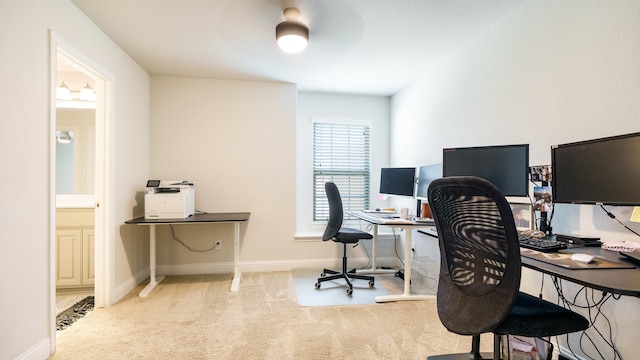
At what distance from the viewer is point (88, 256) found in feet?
9.99

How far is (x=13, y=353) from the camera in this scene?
5.48ft

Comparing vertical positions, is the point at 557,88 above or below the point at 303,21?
below

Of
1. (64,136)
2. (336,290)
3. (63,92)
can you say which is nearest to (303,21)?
(336,290)

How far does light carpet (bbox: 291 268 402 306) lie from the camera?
9.29 feet

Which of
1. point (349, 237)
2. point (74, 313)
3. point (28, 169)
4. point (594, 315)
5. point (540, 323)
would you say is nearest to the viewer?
point (540, 323)

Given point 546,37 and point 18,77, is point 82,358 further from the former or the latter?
point 546,37

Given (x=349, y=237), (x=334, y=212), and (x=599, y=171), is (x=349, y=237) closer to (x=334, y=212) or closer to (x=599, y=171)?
(x=334, y=212)

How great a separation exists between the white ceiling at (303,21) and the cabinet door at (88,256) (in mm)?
1894

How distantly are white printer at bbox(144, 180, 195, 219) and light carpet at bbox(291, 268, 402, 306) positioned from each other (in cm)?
149

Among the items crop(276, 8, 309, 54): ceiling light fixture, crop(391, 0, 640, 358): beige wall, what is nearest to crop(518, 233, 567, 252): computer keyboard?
crop(391, 0, 640, 358): beige wall

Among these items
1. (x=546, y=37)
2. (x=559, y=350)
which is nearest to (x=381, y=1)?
(x=546, y=37)

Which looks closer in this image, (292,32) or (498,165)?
(498,165)

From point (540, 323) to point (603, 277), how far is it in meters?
0.32

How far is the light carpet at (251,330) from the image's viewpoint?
198cm
